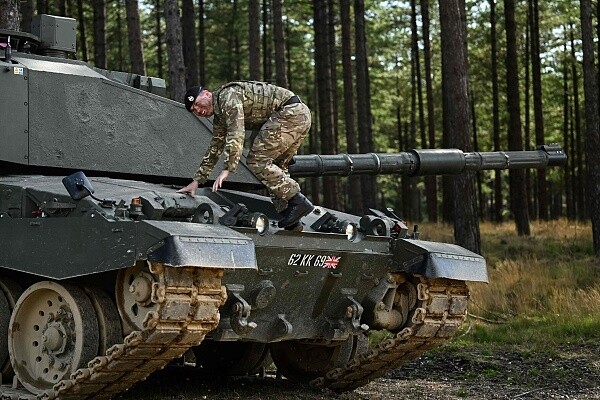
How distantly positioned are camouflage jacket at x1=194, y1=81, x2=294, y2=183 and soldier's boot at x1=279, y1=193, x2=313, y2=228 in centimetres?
60

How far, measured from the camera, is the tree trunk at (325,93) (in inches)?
1136

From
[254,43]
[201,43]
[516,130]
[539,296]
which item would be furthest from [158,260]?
[201,43]

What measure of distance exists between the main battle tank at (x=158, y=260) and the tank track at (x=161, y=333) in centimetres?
1

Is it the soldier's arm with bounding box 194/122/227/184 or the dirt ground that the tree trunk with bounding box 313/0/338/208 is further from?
the soldier's arm with bounding box 194/122/227/184

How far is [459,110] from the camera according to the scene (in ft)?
55.7

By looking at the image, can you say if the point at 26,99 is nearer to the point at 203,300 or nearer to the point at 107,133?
the point at 107,133

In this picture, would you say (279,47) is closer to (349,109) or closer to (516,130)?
(349,109)

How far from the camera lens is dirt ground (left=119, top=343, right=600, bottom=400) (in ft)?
31.0

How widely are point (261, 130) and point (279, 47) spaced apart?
16.6 metres

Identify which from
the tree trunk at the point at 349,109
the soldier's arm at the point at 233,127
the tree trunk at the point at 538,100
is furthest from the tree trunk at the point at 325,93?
the soldier's arm at the point at 233,127

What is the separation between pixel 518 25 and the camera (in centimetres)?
3572

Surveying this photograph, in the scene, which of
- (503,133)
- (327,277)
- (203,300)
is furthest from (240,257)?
(503,133)

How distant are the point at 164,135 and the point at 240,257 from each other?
2.74 meters

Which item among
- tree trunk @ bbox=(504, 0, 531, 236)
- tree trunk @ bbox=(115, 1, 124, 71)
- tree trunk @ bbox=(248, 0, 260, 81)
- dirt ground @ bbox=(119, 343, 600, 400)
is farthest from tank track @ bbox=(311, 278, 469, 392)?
tree trunk @ bbox=(115, 1, 124, 71)
